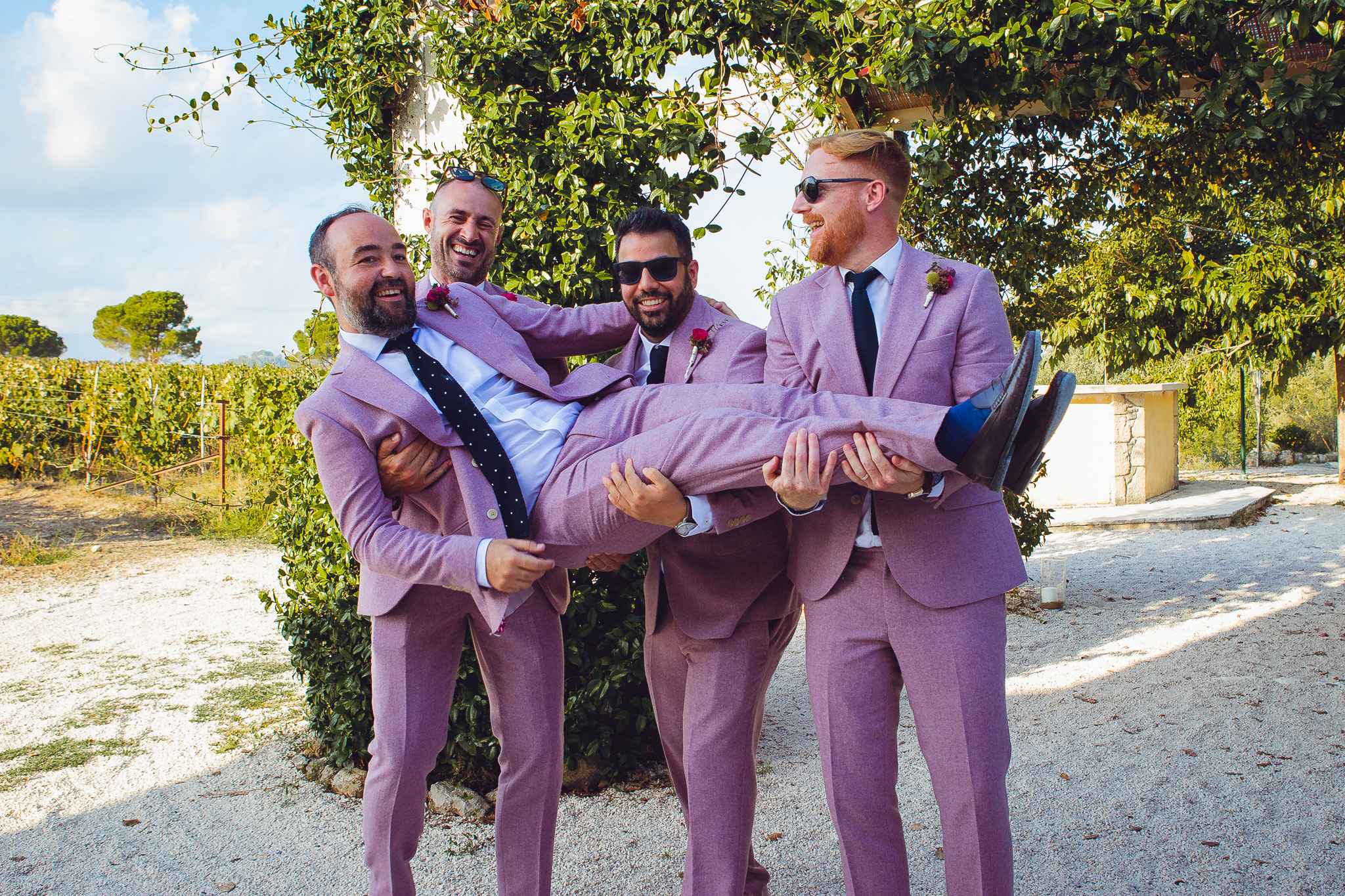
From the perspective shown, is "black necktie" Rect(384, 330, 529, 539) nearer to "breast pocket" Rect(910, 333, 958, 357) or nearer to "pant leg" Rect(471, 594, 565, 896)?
"pant leg" Rect(471, 594, 565, 896)

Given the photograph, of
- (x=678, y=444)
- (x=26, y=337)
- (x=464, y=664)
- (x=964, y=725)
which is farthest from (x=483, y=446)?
(x=26, y=337)

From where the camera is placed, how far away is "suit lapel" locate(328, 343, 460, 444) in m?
2.68

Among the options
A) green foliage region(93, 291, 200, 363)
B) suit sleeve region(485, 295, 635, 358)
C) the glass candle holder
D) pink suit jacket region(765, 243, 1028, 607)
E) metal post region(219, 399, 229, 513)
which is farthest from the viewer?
green foliage region(93, 291, 200, 363)

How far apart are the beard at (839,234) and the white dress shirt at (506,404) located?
94 centimetres

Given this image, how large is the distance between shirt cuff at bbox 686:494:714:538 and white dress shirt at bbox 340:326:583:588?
0.49 m

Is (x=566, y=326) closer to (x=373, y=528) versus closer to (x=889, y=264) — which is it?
(x=373, y=528)

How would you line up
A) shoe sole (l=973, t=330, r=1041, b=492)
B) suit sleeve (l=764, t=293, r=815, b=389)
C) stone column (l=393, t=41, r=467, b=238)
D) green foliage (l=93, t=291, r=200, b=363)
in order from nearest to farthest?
shoe sole (l=973, t=330, r=1041, b=492)
suit sleeve (l=764, t=293, r=815, b=389)
stone column (l=393, t=41, r=467, b=238)
green foliage (l=93, t=291, r=200, b=363)

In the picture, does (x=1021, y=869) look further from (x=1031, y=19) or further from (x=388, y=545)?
(x=1031, y=19)

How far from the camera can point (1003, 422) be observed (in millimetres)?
2135

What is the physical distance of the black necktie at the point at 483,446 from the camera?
272 cm

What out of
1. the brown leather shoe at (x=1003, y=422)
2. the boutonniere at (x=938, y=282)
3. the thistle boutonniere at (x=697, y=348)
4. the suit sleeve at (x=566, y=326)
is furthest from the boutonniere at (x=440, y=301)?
the brown leather shoe at (x=1003, y=422)

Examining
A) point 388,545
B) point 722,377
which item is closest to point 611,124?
point 722,377

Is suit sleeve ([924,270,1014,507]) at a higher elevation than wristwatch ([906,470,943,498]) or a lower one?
higher

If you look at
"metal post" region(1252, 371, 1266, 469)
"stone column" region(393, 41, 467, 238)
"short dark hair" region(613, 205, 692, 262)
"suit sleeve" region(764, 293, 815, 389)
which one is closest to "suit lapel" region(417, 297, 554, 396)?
"short dark hair" region(613, 205, 692, 262)
